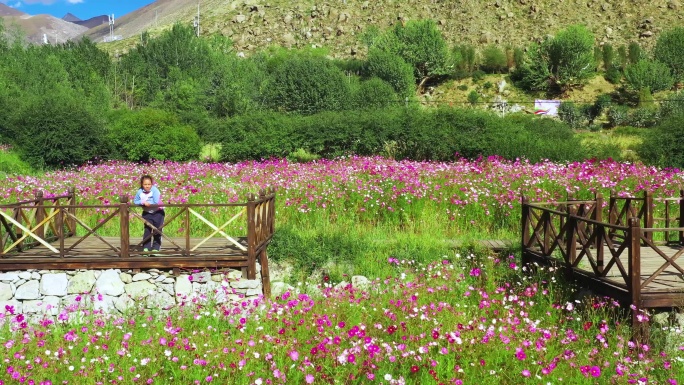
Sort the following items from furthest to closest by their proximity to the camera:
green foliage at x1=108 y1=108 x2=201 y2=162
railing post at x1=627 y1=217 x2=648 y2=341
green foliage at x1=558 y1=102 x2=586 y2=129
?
green foliage at x1=558 y1=102 x2=586 y2=129 → green foliage at x1=108 y1=108 x2=201 y2=162 → railing post at x1=627 y1=217 x2=648 y2=341

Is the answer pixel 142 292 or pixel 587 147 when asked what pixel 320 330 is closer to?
pixel 142 292

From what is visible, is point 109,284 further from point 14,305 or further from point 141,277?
point 14,305

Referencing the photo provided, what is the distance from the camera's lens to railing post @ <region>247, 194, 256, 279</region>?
23.8 ft

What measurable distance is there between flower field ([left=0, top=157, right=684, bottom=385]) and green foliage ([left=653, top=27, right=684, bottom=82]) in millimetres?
59094

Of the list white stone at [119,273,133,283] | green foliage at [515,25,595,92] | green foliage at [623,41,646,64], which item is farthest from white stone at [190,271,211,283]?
green foliage at [623,41,646,64]

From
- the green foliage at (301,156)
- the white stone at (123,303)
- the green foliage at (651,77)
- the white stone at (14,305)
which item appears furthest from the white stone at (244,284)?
the green foliage at (651,77)

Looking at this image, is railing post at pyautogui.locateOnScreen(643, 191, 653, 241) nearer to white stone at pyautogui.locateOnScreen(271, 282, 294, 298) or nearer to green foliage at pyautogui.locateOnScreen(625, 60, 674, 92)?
white stone at pyautogui.locateOnScreen(271, 282, 294, 298)

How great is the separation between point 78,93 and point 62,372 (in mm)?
42853

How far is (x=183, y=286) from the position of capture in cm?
718

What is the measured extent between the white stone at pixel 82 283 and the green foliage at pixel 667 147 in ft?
56.1

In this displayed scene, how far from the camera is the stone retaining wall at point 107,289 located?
23.3 ft

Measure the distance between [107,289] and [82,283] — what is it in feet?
1.11

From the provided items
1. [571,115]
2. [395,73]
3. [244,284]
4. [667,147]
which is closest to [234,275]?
[244,284]

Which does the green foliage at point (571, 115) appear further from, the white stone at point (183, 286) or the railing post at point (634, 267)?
the white stone at point (183, 286)
